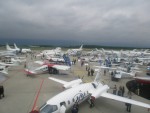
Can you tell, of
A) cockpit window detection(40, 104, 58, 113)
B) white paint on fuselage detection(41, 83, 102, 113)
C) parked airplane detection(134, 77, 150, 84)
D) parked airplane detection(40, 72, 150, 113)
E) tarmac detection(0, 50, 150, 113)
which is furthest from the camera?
parked airplane detection(134, 77, 150, 84)

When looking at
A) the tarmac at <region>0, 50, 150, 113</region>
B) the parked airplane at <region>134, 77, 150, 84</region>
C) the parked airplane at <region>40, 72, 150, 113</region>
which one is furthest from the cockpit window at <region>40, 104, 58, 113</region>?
the parked airplane at <region>134, 77, 150, 84</region>

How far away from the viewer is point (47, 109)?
17203 mm

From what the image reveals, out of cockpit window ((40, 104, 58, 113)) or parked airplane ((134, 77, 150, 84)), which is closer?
cockpit window ((40, 104, 58, 113))

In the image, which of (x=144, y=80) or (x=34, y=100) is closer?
(x=34, y=100)

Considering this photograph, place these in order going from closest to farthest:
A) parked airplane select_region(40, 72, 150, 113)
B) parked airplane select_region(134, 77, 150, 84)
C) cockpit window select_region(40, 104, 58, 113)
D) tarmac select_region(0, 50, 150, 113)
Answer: cockpit window select_region(40, 104, 58, 113) < parked airplane select_region(40, 72, 150, 113) < tarmac select_region(0, 50, 150, 113) < parked airplane select_region(134, 77, 150, 84)

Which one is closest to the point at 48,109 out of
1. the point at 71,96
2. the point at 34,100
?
the point at 71,96

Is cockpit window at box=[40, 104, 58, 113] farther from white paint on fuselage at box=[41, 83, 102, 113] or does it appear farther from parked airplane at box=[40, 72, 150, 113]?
white paint on fuselage at box=[41, 83, 102, 113]

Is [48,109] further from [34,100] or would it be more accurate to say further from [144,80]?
[144,80]

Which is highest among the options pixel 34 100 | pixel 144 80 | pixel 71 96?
pixel 71 96

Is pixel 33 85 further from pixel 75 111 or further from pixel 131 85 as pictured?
pixel 131 85

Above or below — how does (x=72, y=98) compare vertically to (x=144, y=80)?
above

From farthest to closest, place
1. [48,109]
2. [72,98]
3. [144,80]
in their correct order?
[144,80] → [72,98] → [48,109]

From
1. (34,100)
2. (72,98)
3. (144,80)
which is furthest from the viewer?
(144,80)

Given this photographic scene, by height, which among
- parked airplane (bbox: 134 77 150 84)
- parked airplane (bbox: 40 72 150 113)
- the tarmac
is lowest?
the tarmac
